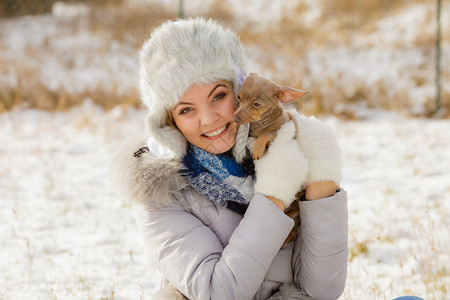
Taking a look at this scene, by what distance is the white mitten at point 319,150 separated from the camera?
190cm

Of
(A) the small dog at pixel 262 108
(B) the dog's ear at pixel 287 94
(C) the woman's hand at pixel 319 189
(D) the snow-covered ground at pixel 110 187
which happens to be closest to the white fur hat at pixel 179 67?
(A) the small dog at pixel 262 108

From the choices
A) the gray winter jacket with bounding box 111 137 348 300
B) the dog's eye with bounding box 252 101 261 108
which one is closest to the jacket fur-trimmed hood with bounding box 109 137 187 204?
the gray winter jacket with bounding box 111 137 348 300

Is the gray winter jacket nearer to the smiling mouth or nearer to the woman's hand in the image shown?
the woman's hand

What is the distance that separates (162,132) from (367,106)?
648 cm

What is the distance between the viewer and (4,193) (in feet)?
15.6

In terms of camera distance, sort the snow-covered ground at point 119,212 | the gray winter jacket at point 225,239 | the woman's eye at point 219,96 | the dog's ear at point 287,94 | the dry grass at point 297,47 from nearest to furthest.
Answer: the gray winter jacket at point 225,239
the dog's ear at point 287,94
the woman's eye at point 219,96
the snow-covered ground at point 119,212
the dry grass at point 297,47

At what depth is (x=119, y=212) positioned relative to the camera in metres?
4.34

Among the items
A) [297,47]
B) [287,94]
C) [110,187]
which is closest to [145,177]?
[287,94]

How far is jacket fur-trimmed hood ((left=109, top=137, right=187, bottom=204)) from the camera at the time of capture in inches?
75.7

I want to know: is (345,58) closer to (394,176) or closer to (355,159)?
(355,159)

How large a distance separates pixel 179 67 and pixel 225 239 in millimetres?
778

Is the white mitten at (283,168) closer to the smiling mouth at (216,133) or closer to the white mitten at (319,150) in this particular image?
the white mitten at (319,150)

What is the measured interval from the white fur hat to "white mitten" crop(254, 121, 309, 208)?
17 cm

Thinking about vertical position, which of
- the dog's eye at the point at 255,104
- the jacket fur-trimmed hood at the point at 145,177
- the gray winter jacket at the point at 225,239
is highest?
the dog's eye at the point at 255,104
